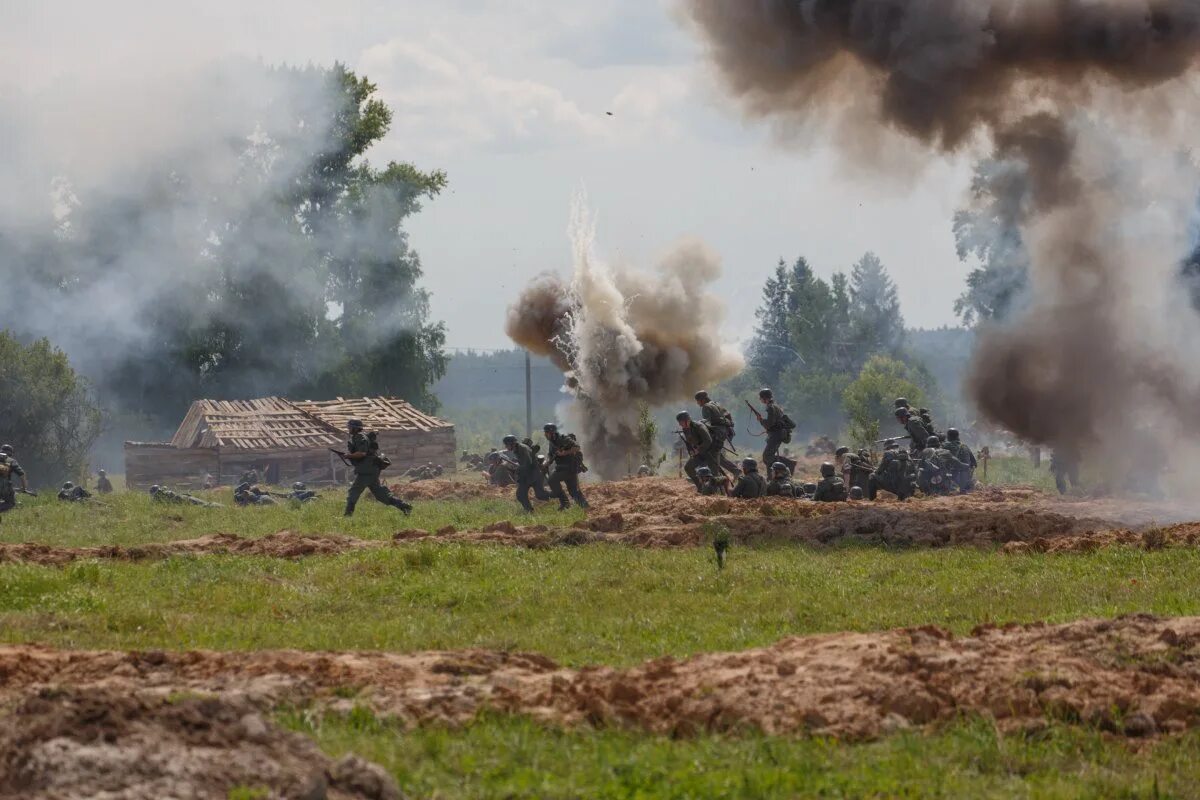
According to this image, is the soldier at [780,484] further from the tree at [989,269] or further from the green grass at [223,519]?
the tree at [989,269]

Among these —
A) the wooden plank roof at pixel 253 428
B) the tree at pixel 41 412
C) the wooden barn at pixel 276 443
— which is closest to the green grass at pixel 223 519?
the tree at pixel 41 412

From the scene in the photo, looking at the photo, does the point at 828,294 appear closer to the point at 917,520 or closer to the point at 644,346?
the point at 644,346

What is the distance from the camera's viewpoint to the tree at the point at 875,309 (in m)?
93.7

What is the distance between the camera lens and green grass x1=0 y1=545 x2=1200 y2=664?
12.7 meters

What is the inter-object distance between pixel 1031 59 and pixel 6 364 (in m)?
28.5

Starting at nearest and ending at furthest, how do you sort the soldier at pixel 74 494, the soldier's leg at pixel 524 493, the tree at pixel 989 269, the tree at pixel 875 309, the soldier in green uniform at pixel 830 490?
the soldier in green uniform at pixel 830 490 < the soldier's leg at pixel 524 493 < the soldier at pixel 74 494 < the tree at pixel 989 269 < the tree at pixel 875 309

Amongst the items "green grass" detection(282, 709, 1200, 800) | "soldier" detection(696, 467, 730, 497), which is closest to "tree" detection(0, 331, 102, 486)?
"soldier" detection(696, 467, 730, 497)

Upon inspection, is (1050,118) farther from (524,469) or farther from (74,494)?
(74,494)

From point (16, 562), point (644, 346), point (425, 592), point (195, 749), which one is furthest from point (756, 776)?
point (644, 346)

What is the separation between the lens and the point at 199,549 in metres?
20.1

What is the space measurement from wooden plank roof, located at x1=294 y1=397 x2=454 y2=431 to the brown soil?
36116 millimetres

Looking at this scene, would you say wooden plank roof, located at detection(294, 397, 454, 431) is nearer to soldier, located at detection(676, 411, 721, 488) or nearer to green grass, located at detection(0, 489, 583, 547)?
green grass, located at detection(0, 489, 583, 547)

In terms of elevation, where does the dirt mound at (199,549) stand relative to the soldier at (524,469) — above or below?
below

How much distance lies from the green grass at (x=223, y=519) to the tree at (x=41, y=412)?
1050 centimetres
